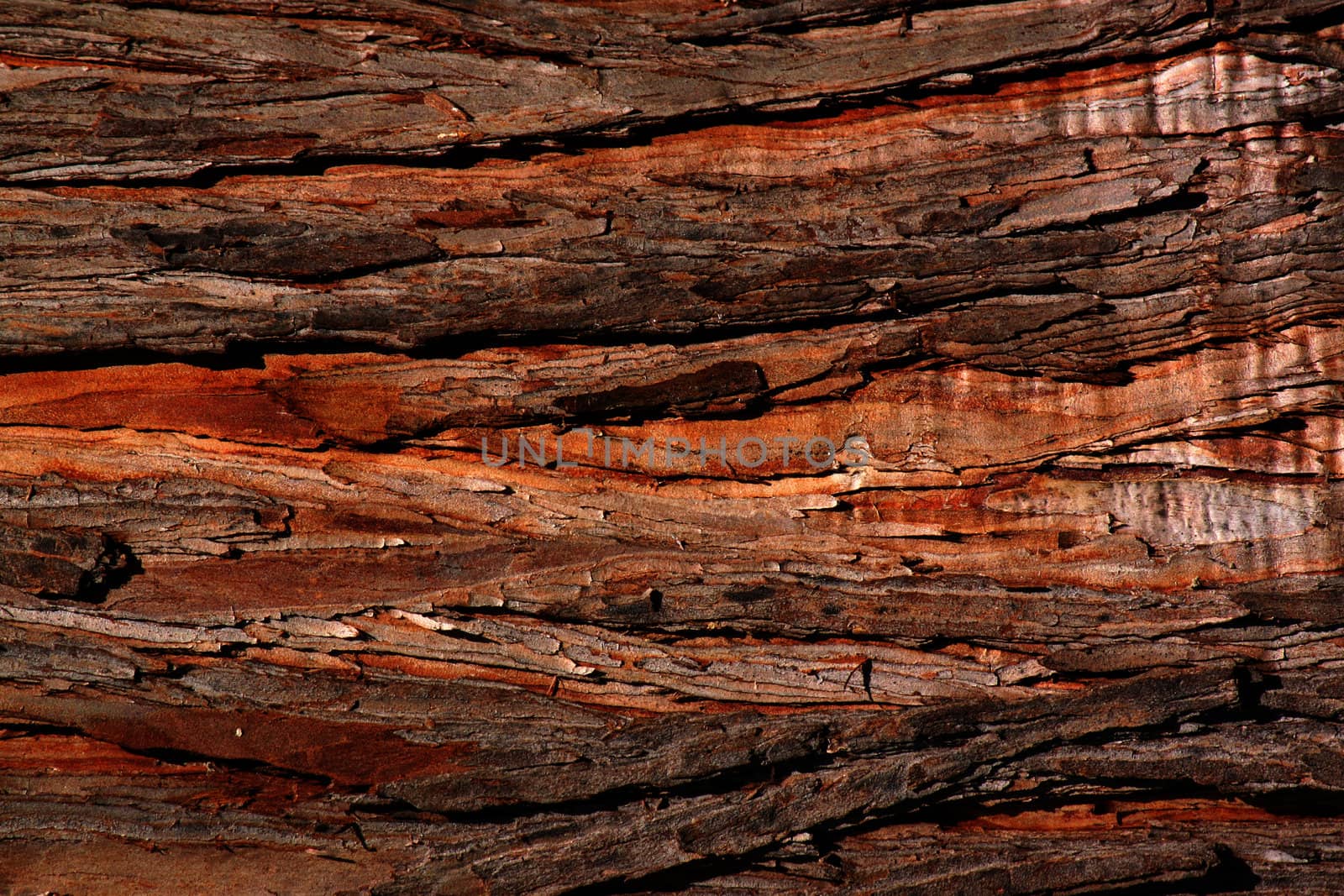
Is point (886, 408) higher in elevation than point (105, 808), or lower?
higher

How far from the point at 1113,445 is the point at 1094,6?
1807 millimetres

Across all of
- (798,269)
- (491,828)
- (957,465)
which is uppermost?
(798,269)

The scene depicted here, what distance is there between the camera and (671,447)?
380cm

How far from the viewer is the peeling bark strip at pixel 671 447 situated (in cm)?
353

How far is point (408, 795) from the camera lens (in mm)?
3576

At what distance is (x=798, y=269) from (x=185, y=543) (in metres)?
2.82

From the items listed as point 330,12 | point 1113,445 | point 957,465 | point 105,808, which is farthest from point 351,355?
point 1113,445

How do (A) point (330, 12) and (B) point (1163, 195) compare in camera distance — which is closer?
(B) point (1163, 195)

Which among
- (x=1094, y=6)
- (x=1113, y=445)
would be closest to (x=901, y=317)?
(x=1113, y=445)

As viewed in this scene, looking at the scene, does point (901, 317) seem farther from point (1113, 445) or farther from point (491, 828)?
point (491, 828)

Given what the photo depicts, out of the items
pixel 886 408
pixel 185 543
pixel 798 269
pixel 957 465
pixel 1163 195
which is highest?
pixel 1163 195

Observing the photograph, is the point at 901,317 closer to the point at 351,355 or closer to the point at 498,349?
the point at 498,349

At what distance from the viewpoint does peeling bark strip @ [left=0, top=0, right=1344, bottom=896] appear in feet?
11.6

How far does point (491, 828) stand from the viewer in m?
3.59
